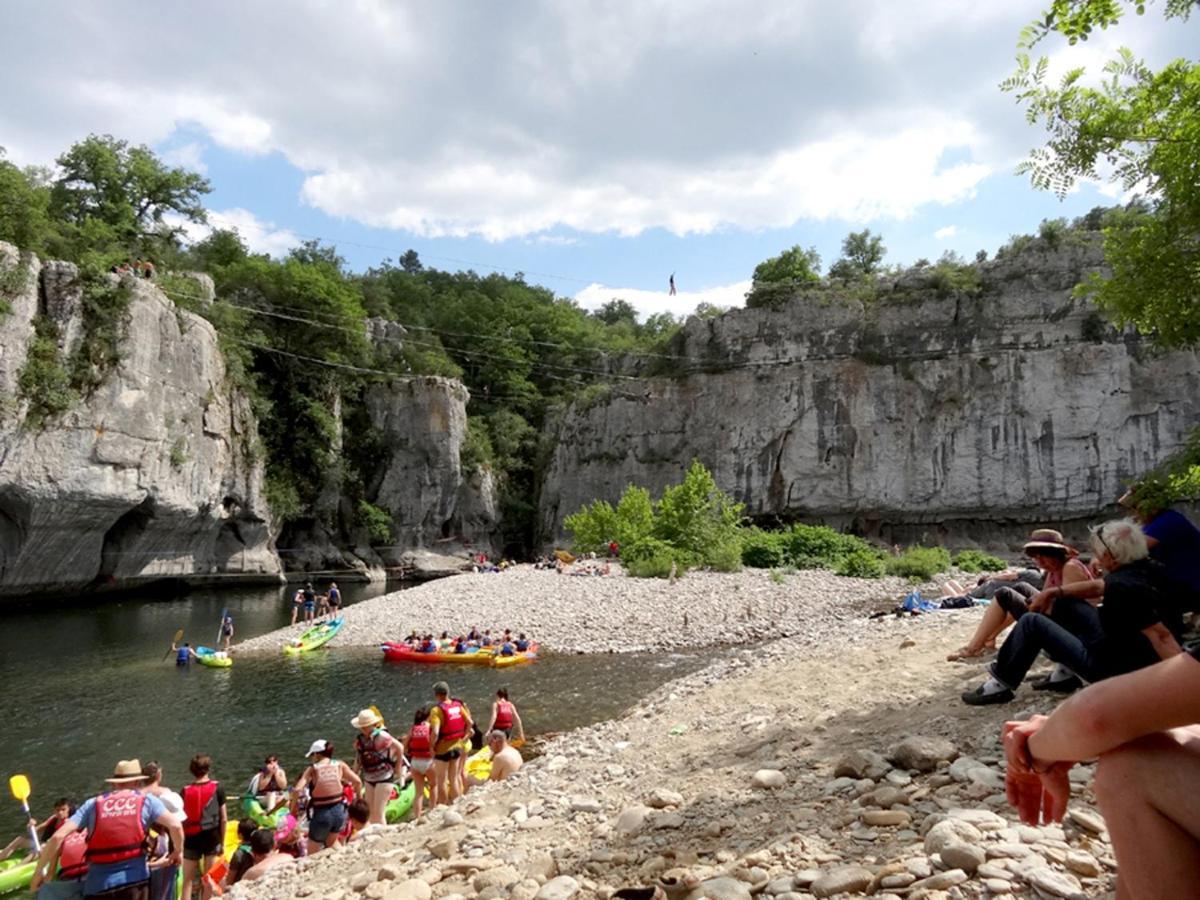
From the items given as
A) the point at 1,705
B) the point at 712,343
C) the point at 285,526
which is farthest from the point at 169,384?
the point at 712,343

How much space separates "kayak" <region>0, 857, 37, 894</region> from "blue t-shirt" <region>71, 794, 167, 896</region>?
9.91 feet

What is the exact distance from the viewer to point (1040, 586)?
7.70 m

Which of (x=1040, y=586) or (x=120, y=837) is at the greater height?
(x=1040, y=586)

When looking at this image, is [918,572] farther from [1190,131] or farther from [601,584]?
[1190,131]

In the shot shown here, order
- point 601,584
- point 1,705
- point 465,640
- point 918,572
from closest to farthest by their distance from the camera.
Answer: point 1,705
point 465,640
point 601,584
point 918,572

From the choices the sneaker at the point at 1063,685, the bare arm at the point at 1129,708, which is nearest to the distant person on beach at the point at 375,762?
the sneaker at the point at 1063,685

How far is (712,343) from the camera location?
→ 165 ft

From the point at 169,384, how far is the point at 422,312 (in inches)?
1414

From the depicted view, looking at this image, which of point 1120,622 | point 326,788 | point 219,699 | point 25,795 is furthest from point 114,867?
point 219,699

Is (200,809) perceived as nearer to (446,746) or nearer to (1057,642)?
(446,746)

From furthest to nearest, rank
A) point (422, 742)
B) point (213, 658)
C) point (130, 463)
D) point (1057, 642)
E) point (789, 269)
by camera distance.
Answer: point (789, 269) < point (130, 463) < point (213, 658) < point (422, 742) < point (1057, 642)

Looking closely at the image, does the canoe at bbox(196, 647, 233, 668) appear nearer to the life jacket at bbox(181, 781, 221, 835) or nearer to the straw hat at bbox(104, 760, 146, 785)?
the life jacket at bbox(181, 781, 221, 835)

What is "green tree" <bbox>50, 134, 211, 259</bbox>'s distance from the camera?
130 feet

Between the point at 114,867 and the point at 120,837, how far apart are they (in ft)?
0.76
